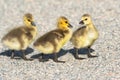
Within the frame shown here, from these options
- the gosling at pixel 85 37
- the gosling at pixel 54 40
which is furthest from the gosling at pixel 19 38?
the gosling at pixel 85 37

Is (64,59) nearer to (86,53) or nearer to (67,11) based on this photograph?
(86,53)

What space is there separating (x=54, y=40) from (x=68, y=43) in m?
1.51

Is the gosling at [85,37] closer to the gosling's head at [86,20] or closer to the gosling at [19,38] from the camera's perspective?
the gosling's head at [86,20]

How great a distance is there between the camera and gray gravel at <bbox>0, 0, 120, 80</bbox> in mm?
7244

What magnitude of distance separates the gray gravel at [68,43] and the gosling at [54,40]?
10.6 inches

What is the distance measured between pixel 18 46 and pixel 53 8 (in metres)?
4.62

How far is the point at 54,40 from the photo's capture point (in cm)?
755

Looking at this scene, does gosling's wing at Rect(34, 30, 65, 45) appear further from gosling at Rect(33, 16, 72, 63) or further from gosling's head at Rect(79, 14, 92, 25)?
gosling's head at Rect(79, 14, 92, 25)

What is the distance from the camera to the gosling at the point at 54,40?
749cm

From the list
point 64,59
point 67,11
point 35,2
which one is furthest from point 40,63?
point 35,2

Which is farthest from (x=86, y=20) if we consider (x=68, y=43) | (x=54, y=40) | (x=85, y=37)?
(x=68, y=43)

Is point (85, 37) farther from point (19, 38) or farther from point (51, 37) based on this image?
point (19, 38)

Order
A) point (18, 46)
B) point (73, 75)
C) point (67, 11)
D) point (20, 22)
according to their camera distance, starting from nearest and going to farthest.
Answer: point (73, 75)
point (18, 46)
point (20, 22)
point (67, 11)

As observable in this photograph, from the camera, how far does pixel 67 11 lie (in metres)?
12.0
